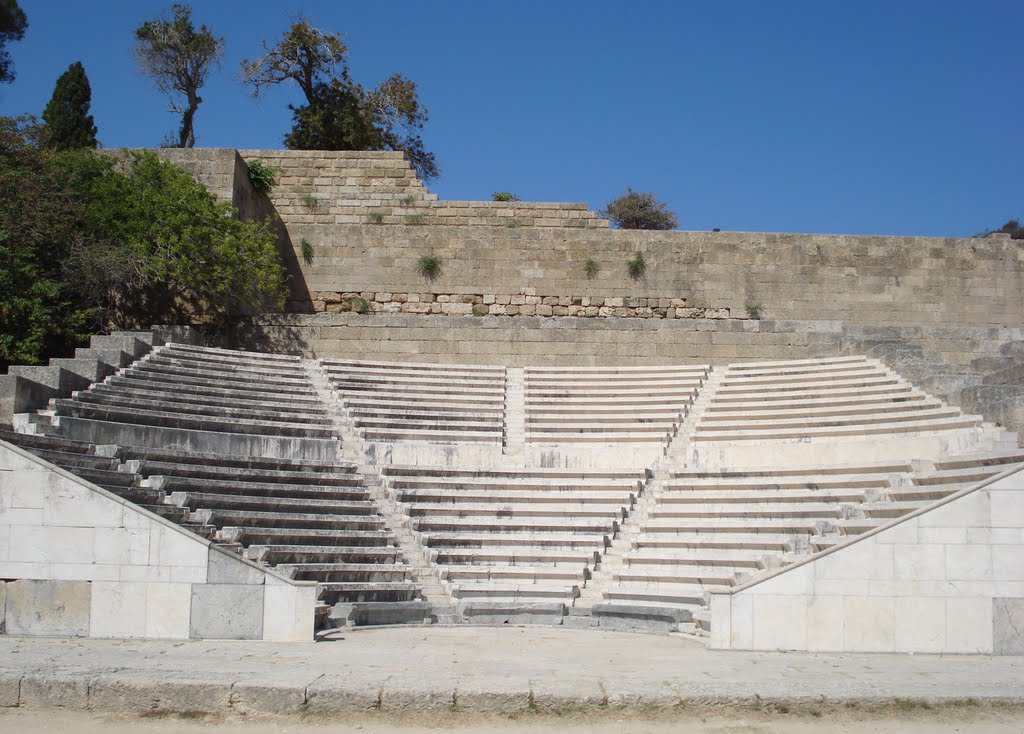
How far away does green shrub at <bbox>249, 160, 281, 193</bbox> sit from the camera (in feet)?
67.4

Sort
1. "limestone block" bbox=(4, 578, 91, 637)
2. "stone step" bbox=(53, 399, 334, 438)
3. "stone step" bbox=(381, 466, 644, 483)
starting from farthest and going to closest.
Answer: "stone step" bbox=(381, 466, 644, 483) < "stone step" bbox=(53, 399, 334, 438) < "limestone block" bbox=(4, 578, 91, 637)

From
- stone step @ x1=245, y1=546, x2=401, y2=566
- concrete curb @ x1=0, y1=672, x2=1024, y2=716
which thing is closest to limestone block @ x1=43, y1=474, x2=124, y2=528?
stone step @ x1=245, y1=546, x2=401, y2=566

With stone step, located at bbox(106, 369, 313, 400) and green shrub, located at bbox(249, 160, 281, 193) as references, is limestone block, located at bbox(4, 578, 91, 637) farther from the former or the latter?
green shrub, located at bbox(249, 160, 281, 193)

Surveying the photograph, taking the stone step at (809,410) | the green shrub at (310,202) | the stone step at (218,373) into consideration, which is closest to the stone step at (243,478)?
the stone step at (218,373)

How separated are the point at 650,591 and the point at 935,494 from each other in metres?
2.90

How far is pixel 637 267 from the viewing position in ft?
64.4

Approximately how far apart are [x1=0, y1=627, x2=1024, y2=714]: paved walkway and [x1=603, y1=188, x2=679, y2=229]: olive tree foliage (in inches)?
985

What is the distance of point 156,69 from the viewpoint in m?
26.1

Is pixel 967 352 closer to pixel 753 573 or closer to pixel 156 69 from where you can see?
pixel 753 573

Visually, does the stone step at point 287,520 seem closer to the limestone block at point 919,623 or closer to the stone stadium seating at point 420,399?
the stone stadium seating at point 420,399

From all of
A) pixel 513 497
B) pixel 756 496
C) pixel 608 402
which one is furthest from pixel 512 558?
pixel 608 402

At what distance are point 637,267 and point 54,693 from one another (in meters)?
14.6

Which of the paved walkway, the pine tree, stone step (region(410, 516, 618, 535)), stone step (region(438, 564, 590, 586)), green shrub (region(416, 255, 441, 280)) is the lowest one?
the paved walkway

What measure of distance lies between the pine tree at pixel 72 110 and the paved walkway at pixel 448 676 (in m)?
18.7
